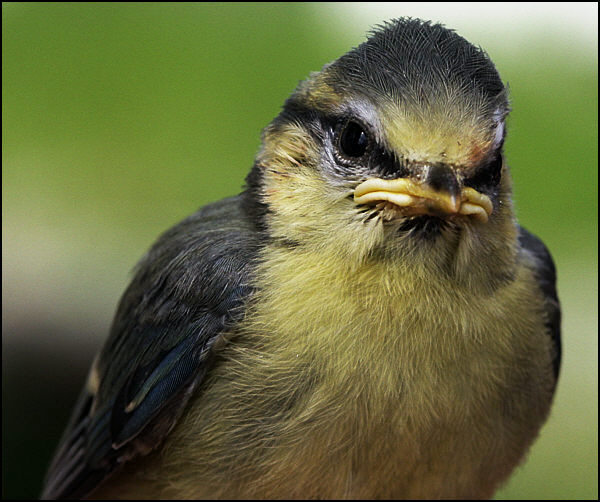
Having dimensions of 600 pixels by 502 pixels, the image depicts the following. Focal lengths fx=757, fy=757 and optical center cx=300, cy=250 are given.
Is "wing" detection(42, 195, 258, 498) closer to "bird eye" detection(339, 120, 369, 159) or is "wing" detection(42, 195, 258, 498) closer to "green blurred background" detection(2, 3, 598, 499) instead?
"green blurred background" detection(2, 3, 598, 499)

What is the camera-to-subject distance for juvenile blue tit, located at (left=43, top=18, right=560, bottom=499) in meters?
1.64

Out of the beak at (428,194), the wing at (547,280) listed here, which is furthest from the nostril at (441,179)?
the wing at (547,280)

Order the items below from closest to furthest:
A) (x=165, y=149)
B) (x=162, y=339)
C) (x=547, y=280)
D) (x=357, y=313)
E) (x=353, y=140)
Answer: (x=353, y=140) < (x=357, y=313) < (x=162, y=339) < (x=547, y=280) < (x=165, y=149)

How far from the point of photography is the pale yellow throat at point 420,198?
1.52 metres

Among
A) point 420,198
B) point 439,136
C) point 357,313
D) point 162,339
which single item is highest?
point 439,136

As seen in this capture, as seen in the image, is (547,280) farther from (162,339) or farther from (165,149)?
(165,149)

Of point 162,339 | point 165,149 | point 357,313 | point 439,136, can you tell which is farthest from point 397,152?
point 165,149

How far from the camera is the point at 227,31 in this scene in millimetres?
2529

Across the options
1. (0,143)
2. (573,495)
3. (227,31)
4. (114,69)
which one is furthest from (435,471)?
(0,143)

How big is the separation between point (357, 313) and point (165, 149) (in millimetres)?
1266

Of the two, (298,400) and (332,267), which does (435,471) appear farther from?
(332,267)

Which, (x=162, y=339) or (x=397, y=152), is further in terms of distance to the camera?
(x=162, y=339)

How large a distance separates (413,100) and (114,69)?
1.48m

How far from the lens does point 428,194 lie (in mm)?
1531
